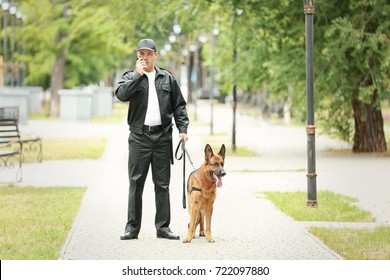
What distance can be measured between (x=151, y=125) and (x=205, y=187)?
2.49 ft

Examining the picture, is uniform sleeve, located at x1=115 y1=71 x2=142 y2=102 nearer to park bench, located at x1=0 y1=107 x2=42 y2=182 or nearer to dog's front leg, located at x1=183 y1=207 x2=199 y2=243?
dog's front leg, located at x1=183 y1=207 x2=199 y2=243

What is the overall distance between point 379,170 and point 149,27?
7304mm

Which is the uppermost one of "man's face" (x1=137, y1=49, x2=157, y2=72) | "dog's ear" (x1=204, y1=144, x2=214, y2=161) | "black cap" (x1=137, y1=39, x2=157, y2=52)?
"black cap" (x1=137, y1=39, x2=157, y2=52)

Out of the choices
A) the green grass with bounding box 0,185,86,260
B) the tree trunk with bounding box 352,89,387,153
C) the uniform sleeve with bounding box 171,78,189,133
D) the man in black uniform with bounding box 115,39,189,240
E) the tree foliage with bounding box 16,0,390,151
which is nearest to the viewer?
the man in black uniform with bounding box 115,39,189,240

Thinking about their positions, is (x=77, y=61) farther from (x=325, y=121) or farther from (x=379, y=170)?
(x=379, y=170)

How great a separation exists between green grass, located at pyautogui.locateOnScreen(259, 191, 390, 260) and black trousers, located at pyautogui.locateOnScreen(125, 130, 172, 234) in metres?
1.63

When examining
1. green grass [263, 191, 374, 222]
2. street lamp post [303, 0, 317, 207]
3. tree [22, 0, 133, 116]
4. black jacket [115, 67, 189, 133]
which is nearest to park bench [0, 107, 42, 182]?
green grass [263, 191, 374, 222]

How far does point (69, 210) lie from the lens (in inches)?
492

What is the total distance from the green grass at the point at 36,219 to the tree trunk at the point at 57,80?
34.4m

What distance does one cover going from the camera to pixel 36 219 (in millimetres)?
11648

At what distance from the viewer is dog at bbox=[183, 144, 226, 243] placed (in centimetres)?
853

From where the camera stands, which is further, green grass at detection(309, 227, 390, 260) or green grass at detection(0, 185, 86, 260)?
A: green grass at detection(0, 185, 86, 260)

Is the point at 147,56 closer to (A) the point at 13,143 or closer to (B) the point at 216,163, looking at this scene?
(B) the point at 216,163

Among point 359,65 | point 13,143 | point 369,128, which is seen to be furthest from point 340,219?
point 369,128
